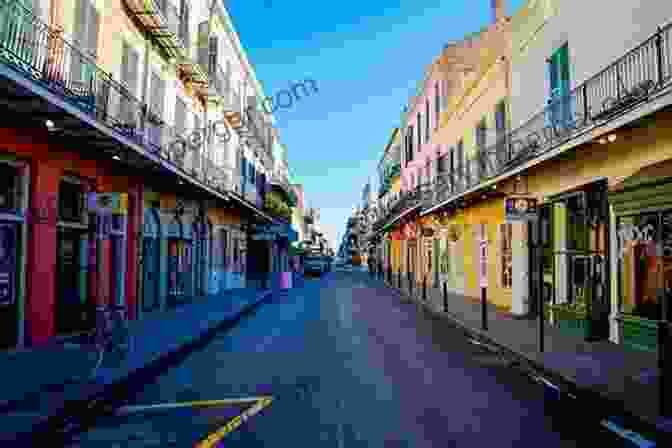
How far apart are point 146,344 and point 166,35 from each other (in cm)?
934

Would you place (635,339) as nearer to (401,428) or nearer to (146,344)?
(401,428)

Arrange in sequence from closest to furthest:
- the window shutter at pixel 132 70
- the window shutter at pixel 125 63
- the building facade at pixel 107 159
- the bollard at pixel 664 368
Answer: the bollard at pixel 664 368
the building facade at pixel 107 159
the window shutter at pixel 125 63
the window shutter at pixel 132 70

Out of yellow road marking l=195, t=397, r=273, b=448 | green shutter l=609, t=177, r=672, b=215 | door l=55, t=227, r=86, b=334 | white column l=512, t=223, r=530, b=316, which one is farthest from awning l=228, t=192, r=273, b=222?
yellow road marking l=195, t=397, r=273, b=448

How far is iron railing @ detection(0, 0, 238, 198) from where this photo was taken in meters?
7.97

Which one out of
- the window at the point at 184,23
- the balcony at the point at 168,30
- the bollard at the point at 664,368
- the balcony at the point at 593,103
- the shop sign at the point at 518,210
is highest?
the window at the point at 184,23

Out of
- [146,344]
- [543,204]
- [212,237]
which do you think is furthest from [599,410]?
[212,237]

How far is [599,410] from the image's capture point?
5.99 meters

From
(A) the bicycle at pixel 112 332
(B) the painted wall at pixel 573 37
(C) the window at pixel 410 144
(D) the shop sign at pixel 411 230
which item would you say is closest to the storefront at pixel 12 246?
(A) the bicycle at pixel 112 332

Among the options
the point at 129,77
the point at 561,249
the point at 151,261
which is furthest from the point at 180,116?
the point at 561,249

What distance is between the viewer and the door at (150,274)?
15484 millimetres

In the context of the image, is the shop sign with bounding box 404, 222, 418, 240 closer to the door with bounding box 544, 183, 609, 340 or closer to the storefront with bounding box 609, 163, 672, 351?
the door with bounding box 544, 183, 609, 340

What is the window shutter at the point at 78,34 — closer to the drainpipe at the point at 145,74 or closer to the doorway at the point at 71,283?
the doorway at the point at 71,283

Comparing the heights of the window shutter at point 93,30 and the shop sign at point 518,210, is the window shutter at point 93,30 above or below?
above

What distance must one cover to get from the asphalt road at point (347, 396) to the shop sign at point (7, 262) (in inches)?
128
